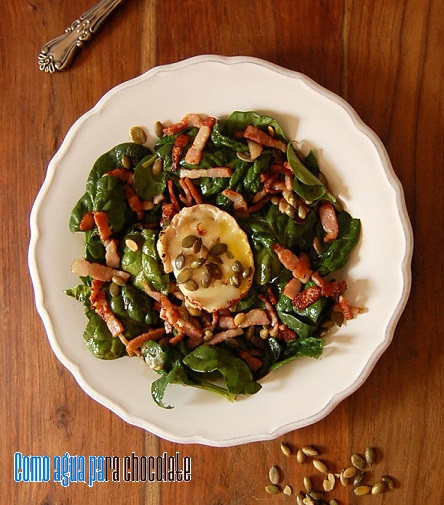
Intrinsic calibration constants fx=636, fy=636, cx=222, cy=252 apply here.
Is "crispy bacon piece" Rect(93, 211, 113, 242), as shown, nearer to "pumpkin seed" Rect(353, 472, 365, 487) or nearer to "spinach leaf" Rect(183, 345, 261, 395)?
"spinach leaf" Rect(183, 345, 261, 395)

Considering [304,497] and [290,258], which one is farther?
[304,497]

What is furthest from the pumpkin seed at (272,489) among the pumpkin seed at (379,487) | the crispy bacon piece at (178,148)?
the crispy bacon piece at (178,148)

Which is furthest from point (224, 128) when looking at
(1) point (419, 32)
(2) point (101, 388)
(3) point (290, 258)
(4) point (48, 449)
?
(4) point (48, 449)

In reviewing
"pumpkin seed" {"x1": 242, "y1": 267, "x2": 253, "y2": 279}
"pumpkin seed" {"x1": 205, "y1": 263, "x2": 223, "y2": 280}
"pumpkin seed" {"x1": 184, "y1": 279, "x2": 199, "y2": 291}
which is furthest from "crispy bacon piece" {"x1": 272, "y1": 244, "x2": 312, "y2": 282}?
"pumpkin seed" {"x1": 184, "y1": 279, "x2": 199, "y2": 291}

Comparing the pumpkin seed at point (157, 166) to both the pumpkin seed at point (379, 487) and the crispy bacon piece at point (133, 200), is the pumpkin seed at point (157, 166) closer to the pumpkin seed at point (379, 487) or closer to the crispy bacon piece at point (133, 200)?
the crispy bacon piece at point (133, 200)

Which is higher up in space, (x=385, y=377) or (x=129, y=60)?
(x=129, y=60)

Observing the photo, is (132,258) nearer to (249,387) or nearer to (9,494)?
(249,387)
